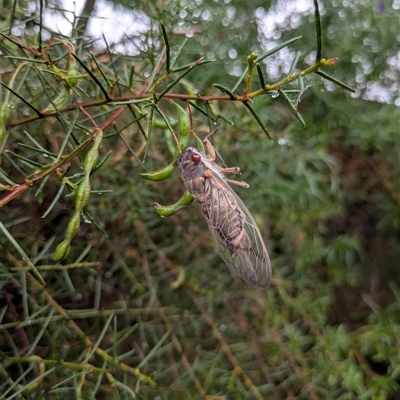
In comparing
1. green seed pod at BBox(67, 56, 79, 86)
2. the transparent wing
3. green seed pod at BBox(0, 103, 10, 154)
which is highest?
green seed pod at BBox(67, 56, 79, 86)

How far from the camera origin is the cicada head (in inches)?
20.6

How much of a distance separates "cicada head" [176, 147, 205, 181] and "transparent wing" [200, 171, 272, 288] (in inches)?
A: 0.6

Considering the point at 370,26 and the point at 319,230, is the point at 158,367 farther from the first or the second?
the point at 370,26

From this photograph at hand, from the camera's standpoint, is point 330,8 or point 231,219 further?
point 330,8

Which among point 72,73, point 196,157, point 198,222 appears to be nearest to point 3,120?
point 72,73

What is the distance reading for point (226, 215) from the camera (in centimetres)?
55

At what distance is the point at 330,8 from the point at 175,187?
2.11 ft

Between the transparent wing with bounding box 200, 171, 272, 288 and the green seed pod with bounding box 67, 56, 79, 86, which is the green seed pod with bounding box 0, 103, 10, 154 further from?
the transparent wing with bounding box 200, 171, 272, 288

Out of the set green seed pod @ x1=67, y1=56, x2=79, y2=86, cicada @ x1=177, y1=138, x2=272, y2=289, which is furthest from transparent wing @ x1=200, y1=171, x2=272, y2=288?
green seed pod @ x1=67, y1=56, x2=79, y2=86

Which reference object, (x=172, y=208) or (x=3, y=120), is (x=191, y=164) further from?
(x=3, y=120)

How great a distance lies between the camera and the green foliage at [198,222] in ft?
1.98

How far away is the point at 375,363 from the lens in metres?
1.21

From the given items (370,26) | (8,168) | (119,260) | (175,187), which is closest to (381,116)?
(370,26)

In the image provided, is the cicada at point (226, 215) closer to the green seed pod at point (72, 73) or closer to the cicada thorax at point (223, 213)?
the cicada thorax at point (223, 213)
